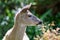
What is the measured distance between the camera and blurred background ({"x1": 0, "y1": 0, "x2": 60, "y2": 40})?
5.60 metres

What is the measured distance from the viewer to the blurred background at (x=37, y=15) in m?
5.60

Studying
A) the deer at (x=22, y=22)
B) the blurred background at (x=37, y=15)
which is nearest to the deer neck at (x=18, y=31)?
the deer at (x=22, y=22)

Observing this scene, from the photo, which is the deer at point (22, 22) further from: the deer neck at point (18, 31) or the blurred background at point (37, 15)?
the blurred background at point (37, 15)

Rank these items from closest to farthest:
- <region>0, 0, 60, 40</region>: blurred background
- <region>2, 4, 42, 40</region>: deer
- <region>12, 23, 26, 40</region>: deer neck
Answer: <region>2, 4, 42, 40</region>: deer → <region>12, 23, 26, 40</region>: deer neck → <region>0, 0, 60, 40</region>: blurred background

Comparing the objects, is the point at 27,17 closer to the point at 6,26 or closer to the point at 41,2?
the point at 6,26

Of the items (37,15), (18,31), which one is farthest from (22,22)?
(37,15)

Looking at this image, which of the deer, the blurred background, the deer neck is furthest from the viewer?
Answer: the blurred background

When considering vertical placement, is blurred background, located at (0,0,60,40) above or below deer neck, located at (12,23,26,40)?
above

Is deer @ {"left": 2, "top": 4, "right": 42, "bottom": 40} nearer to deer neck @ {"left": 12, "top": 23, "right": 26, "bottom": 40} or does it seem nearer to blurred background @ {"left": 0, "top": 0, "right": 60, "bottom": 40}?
deer neck @ {"left": 12, "top": 23, "right": 26, "bottom": 40}

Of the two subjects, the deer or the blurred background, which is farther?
the blurred background

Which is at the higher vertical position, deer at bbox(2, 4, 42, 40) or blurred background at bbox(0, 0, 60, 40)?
blurred background at bbox(0, 0, 60, 40)

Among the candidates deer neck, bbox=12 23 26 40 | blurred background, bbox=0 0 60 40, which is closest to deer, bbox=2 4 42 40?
deer neck, bbox=12 23 26 40

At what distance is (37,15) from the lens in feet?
26.0

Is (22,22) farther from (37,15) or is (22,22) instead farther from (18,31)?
(37,15)
